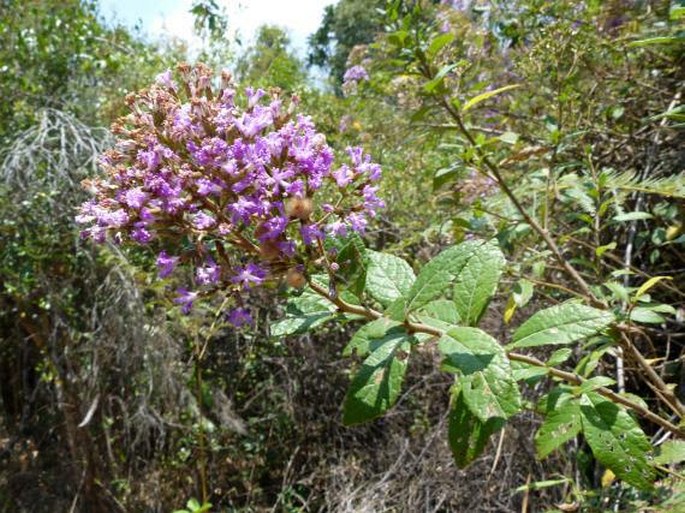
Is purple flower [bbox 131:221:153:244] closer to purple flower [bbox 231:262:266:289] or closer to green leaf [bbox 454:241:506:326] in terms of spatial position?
purple flower [bbox 231:262:266:289]

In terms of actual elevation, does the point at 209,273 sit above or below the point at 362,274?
above

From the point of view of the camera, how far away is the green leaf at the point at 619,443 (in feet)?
3.27

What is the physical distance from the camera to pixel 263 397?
3.40 metres

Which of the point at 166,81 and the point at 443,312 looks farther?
the point at 166,81

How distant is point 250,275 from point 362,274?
7.6 inches

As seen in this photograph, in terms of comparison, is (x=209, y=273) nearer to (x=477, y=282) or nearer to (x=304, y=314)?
(x=304, y=314)

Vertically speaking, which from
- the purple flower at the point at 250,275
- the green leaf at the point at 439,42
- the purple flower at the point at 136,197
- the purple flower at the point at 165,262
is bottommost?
the purple flower at the point at 250,275

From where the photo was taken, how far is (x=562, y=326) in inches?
40.7

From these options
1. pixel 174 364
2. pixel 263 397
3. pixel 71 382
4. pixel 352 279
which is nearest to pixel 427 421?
pixel 263 397

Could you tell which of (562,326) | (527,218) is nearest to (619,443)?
(562,326)

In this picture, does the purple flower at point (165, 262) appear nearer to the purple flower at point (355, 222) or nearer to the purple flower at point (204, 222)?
the purple flower at point (204, 222)

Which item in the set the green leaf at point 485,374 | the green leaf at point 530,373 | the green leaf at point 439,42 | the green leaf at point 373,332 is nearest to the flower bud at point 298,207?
the green leaf at point 373,332

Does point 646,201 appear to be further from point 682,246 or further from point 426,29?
point 426,29

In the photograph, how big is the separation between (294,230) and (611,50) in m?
1.75
